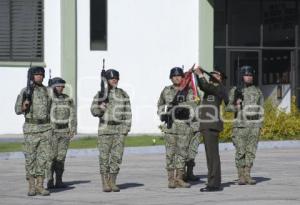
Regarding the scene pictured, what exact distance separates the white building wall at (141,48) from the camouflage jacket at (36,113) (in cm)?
1396

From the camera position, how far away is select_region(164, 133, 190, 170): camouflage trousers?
1480 cm

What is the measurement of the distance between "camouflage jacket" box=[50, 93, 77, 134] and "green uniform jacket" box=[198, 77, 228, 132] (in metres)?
2.16

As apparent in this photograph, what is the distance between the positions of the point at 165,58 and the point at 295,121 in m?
5.03

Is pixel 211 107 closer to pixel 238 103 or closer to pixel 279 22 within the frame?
pixel 238 103

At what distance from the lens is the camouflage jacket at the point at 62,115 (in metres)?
15.1

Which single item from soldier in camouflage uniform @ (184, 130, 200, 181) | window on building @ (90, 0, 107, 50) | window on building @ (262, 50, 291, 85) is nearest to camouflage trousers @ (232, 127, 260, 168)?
soldier in camouflage uniform @ (184, 130, 200, 181)

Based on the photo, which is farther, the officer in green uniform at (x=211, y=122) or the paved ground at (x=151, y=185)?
the officer in green uniform at (x=211, y=122)

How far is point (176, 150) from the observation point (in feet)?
48.8

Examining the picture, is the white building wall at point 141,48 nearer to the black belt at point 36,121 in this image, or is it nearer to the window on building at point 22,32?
the window on building at point 22,32

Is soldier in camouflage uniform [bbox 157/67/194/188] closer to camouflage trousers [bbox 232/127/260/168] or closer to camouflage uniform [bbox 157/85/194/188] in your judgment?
camouflage uniform [bbox 157/85/194/188]

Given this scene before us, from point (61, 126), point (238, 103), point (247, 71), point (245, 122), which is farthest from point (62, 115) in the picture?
point (247, 71)

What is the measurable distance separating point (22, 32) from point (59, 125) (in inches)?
531

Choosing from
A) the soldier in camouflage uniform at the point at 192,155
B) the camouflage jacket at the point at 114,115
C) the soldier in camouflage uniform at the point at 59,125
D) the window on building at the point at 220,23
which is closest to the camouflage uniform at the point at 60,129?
the soldier in camouflage uniform at the point at 59,125

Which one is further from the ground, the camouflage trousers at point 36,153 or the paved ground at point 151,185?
the camouflage trousers at point 36,153
